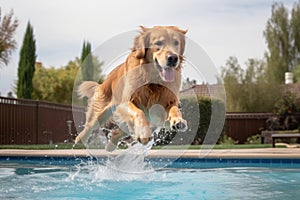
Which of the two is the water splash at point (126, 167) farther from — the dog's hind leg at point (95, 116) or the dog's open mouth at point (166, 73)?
the dog's open mouth at point (166, 73)

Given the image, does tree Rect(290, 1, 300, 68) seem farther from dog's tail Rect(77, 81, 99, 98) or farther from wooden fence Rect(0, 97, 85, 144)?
dog's tail Rect(77, 81, 99, 98)

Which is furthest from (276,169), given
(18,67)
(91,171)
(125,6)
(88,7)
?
(18,67)

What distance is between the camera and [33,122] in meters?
14.8

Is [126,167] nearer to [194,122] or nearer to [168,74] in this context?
[194,122]

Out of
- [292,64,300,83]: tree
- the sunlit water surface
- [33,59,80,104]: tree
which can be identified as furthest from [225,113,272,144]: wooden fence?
[33,59,80,104]: tree

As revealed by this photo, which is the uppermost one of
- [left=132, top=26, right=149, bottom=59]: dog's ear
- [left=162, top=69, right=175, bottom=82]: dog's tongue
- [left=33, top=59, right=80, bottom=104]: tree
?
[left=33, top=59, right=80, bottom=104]: tree

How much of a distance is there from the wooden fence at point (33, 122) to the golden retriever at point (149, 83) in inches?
367

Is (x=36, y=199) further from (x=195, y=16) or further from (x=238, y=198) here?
(x=195, y=16)

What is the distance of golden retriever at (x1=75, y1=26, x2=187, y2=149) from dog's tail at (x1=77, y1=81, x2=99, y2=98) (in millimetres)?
55

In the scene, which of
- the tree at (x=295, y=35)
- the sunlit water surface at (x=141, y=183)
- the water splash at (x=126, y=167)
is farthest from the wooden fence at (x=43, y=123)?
the tree at (x=295, y=35)

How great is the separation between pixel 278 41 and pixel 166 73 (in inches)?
1082

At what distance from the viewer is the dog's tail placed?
16.4 feet

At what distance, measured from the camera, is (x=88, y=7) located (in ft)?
35.4

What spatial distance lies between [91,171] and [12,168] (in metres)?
1.75
